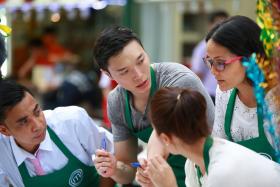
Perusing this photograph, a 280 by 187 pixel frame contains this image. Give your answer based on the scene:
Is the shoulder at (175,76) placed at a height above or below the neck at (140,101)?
above

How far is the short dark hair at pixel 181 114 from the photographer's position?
5.82 feet

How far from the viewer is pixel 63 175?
97.7 inches

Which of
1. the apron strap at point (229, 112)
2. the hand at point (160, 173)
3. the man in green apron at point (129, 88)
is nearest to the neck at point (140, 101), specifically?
the man in green apron at point (129, 88)

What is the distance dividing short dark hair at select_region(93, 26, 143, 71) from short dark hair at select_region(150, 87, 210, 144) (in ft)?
1.55

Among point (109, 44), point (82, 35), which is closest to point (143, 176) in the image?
point (109, 44)

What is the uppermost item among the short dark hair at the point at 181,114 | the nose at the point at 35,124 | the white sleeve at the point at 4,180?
the short dark hair at the point at 181,114

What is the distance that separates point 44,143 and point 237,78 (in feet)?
2.96

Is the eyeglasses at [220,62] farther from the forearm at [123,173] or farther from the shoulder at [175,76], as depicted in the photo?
the forearm at [123,173]

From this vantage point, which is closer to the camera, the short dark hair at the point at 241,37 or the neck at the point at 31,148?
the short dark hair at the point at 241,37

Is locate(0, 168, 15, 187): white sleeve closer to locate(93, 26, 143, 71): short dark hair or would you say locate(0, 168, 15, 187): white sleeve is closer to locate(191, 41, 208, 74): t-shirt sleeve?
locate(93, 26, 143, 71): short dark hair

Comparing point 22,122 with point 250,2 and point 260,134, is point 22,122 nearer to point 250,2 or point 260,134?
point 260,134

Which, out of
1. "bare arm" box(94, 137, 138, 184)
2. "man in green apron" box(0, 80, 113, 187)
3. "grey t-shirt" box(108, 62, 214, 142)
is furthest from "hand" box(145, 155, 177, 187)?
"man in green apron" box(0, 80, 113, 187)

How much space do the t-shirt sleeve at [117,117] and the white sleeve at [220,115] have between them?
40 centimetres

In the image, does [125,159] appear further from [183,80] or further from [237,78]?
[237,78]
